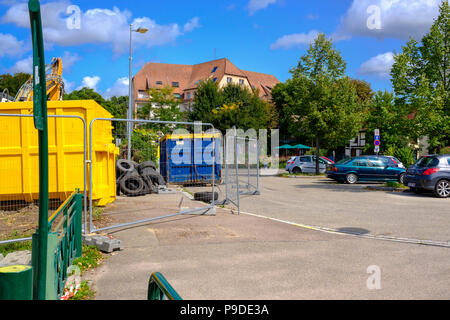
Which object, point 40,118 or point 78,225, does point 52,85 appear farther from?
point 40,118

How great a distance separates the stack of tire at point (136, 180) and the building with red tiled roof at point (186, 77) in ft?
196

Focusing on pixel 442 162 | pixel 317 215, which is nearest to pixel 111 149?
pixel 317 215

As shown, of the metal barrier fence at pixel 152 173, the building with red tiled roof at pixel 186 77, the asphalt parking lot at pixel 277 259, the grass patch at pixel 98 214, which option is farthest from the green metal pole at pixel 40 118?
the building with red tiled roof at pixel 186 77

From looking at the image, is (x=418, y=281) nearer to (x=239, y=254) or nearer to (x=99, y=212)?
(x=239, y=254)

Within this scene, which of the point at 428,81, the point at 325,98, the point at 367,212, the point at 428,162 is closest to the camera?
the point at 367,212

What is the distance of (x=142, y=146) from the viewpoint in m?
17.8

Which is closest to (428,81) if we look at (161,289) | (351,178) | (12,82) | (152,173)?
(351,178)

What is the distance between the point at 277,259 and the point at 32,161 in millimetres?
6806

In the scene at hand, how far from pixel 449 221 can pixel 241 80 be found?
67.6m

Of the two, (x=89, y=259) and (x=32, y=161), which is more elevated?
(x=32, y=161)

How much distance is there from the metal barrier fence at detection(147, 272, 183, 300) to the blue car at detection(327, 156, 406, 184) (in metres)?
20.5

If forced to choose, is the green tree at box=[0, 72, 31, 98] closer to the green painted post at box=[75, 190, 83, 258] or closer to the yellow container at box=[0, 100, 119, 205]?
the yellow container at box=[0, 100, 119, 205]

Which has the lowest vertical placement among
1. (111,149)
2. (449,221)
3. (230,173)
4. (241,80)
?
(449,221)

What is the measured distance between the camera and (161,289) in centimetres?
217
